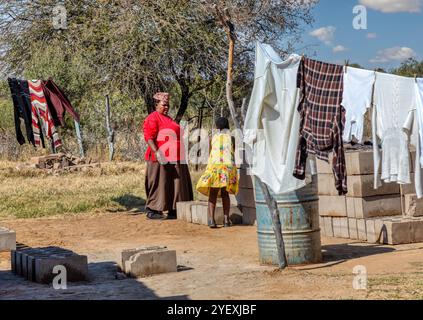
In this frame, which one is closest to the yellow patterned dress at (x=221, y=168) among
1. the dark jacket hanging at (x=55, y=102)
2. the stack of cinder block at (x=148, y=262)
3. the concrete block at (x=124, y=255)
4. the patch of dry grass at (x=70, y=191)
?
the concrete block at (x=124, y=255)

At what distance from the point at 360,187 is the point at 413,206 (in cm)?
71

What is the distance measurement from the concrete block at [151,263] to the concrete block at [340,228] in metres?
2.96

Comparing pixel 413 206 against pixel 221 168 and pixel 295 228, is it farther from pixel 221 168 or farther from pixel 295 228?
pixel 221 168

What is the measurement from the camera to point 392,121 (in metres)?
8.41

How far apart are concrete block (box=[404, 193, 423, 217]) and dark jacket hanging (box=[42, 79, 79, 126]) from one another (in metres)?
6.21

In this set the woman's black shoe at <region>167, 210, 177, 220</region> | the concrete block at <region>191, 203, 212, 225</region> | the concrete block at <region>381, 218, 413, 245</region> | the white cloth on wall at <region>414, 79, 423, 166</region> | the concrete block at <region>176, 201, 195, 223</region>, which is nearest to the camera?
the white cloth on wall at <region>414, 79, 423, 166</region>

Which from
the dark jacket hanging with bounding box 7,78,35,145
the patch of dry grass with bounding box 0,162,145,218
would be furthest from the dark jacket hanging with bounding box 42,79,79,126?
the patch of dry grass with bounding box 0,162,145,218

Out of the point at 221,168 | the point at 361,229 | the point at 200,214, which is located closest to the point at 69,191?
the point at 200,214

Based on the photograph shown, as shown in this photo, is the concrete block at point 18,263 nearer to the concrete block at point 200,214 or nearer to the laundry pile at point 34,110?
the concrete block at point 200,214

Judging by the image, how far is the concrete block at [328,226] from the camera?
9.84 m

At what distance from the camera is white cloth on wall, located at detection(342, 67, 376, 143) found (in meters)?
8.23

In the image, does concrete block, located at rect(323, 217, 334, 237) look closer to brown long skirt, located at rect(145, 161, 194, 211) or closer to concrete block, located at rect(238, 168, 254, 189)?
concrete block, located at rect(238, 168, 254, 189)
